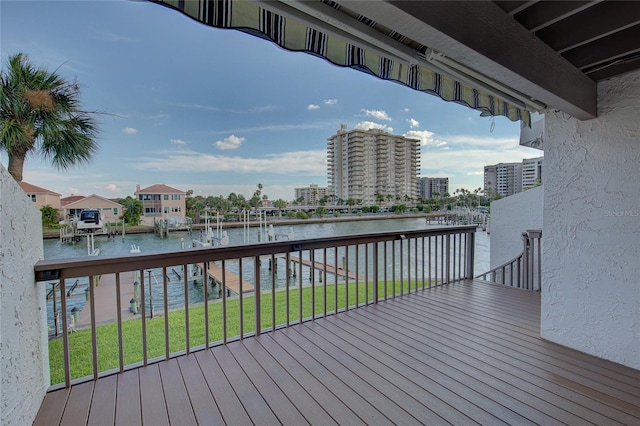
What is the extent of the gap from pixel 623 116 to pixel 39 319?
429cm

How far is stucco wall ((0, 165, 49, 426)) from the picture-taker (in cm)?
131

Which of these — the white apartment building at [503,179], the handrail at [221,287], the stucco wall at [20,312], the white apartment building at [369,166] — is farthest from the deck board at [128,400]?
the white apartment building at [503,179]

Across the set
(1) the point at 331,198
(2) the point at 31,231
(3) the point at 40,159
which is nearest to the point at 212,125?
(1) the point at 331,198

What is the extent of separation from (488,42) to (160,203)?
25.1ft

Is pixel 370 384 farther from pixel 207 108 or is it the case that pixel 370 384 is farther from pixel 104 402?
pixel 207 108

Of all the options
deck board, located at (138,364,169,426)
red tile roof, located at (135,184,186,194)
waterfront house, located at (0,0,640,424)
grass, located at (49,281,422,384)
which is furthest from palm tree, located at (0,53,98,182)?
red tile roof, located at (135,184,186,194)

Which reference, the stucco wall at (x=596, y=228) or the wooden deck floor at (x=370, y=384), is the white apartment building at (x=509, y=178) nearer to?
the stucco wall at (x=596, y=228)

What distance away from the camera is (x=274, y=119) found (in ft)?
51.0

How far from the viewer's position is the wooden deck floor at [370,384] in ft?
5.40

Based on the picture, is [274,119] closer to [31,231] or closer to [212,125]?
[212,125]

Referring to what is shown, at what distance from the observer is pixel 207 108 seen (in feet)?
39.3

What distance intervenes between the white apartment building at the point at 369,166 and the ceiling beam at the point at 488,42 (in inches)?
286

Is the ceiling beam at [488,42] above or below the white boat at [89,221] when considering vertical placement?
above

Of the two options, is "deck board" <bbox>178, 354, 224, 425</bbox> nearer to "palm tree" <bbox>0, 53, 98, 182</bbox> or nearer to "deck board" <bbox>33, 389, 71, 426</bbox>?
"deck board" <bbox>33, 389, 71, 426</bbox>
